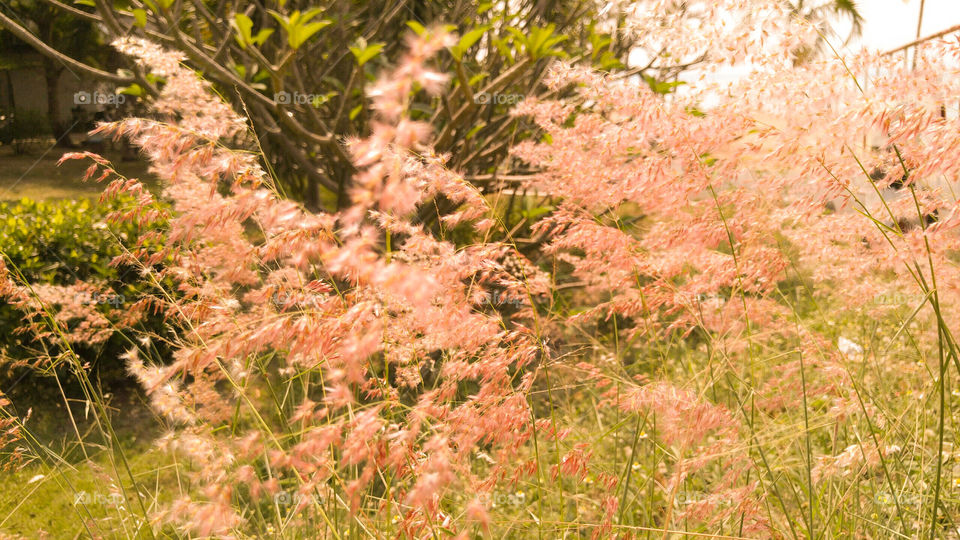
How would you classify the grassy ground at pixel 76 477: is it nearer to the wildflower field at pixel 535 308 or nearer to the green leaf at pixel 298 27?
the wildflower field at pixel 535 308

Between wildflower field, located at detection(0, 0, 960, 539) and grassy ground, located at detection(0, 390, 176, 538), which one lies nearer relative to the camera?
wildflower field, located at detection(0, 0, 960, 539)

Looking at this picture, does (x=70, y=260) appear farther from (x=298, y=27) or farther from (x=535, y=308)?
(x=535, y=308)

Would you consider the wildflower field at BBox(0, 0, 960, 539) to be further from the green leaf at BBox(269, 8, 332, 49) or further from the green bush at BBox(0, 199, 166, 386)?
the green bush at BBox(0, 199, 166, 386)

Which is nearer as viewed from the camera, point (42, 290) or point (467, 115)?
point (42, 290)

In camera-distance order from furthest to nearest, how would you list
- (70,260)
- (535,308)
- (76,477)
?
(70,260) → (76,477) → (535,308)

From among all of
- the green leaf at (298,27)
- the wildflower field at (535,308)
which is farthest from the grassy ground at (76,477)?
the green leaf at (298,27)

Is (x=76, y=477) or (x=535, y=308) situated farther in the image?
(x=76, y=477)

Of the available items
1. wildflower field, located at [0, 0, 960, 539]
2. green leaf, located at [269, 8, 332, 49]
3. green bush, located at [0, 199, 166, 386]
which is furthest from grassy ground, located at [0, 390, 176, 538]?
green leaf, located at [269, 8, 332, 49]

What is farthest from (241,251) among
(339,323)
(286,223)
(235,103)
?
(235,103)

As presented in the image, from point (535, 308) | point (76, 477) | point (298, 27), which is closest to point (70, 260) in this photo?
point (76, 477)

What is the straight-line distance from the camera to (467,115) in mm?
4008

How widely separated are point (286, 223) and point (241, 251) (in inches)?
34.3

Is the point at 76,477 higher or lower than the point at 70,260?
lower

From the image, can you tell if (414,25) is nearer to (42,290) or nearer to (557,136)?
(557,136)
